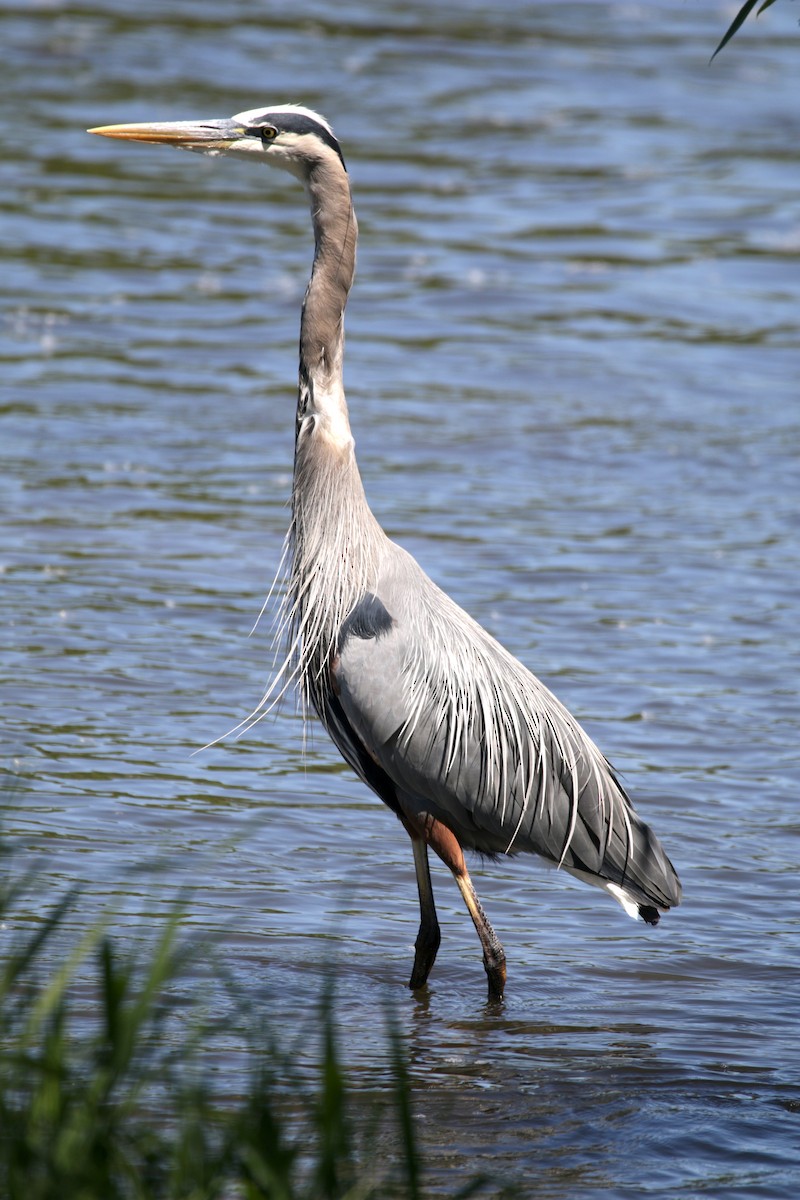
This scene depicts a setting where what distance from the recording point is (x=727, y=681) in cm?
880

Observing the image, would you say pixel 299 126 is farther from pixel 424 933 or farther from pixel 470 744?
pixel 424 933

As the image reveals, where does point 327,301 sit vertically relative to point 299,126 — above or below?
below

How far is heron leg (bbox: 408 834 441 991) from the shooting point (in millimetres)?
5895

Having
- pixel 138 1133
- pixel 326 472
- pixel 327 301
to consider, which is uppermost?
pixel 327 301

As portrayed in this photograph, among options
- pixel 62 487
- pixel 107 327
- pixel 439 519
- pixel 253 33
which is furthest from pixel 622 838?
pixel 253 33

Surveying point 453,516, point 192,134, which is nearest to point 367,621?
point 192,134

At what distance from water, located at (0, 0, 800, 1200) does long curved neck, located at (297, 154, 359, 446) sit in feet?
5.57

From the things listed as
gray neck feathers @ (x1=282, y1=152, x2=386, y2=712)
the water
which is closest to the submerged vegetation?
the water

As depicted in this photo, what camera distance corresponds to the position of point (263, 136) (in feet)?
20.1

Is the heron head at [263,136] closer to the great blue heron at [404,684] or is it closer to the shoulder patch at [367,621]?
the great blue heron at [404,684]

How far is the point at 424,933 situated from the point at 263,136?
8.93 feet

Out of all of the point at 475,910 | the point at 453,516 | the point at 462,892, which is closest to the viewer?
the point at 475,910

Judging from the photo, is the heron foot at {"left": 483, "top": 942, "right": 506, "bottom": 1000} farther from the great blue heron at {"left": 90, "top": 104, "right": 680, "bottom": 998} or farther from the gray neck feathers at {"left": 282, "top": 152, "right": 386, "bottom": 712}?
the gray neck feathers at {"left": 282, "top": 152, "right": 386, "bottom": 712}

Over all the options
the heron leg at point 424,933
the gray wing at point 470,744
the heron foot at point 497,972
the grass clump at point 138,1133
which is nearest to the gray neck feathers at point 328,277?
the gray wing at point 470,744
